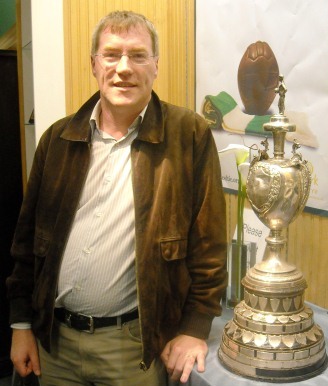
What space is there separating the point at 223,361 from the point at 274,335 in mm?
151

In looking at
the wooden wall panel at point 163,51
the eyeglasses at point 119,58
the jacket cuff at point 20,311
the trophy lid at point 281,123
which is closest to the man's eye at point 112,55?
the eyeglasses at point 119,58

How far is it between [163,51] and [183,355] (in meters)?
1.27

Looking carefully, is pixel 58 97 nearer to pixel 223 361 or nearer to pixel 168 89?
pixel 168 89

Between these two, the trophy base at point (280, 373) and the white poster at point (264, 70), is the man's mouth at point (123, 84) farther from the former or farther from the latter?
the trophy base at point (280, 373)

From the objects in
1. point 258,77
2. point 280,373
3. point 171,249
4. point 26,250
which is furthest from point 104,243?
point 258,77

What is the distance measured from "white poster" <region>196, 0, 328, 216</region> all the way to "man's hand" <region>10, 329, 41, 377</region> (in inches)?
34.0

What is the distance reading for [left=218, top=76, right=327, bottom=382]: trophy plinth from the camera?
1.14 meters

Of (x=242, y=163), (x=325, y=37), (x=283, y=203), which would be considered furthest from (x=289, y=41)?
(x=283, y=203)

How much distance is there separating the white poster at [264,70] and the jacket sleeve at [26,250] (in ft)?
2.20

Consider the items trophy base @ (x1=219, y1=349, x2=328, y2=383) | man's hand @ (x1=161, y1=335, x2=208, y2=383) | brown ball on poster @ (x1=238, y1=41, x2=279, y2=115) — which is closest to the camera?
trophy base @ (x1=219, y1=349, x2=328, y2=383)

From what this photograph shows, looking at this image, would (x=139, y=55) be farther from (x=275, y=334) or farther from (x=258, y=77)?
(x=275, y=334)

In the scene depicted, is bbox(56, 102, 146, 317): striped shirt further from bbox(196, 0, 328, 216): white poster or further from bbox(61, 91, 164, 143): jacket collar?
bbox(196, 0, 328, 216): white poster

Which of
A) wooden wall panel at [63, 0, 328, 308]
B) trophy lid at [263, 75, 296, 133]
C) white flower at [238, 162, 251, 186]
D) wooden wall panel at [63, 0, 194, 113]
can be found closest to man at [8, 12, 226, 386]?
white flower at [238, 162, 251, 186]

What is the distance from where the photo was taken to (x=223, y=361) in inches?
48.3
